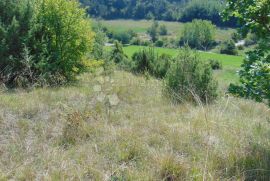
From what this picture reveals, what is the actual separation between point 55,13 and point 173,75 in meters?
4.03

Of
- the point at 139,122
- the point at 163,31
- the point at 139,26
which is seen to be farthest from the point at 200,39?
the point at 139,26

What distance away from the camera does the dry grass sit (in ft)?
13.4

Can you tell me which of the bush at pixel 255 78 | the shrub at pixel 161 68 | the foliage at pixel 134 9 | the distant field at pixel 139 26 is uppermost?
the bush at pixel 255 78

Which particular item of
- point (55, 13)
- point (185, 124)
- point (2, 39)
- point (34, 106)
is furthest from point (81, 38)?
point (185, 124)

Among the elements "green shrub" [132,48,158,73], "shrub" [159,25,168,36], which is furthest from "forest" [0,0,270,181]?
"shrub" [159,25,168,36]

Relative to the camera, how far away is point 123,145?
4.74m

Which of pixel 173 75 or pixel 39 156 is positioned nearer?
pixel 39 156

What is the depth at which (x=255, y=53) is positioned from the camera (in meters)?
4.73

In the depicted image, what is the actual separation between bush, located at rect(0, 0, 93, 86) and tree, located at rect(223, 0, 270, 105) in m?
5.41

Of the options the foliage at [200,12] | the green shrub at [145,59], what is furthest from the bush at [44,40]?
the foliage at [200,12]

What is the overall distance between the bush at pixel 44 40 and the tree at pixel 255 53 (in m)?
5.41

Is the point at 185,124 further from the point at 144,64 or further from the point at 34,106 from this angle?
the point at 144,64

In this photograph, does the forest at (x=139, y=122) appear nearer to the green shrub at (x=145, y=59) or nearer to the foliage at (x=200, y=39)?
the foliage at (x=200, y=39)

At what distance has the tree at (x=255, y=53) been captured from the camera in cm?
437
